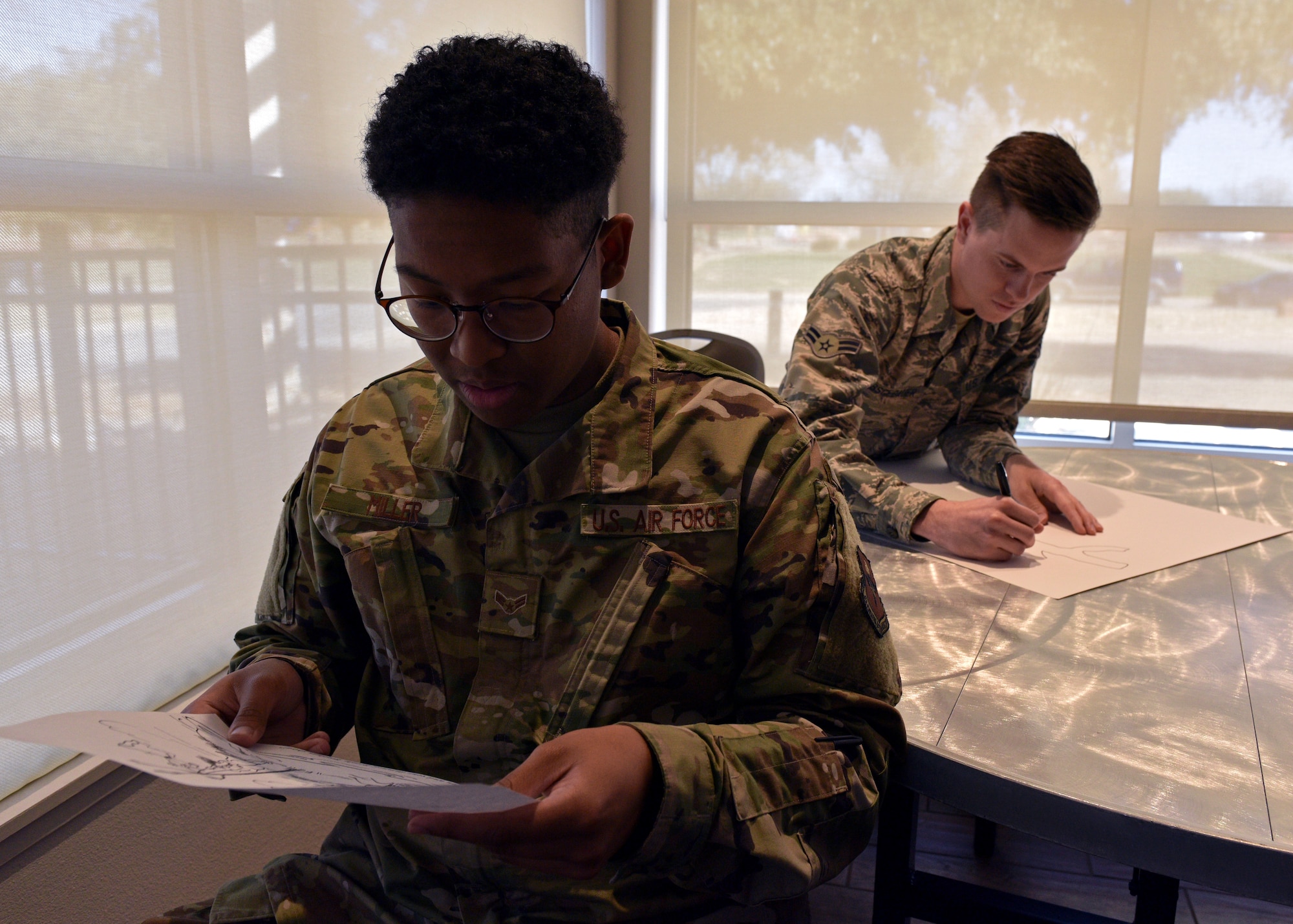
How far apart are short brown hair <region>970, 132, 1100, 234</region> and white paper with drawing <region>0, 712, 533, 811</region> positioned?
1372mm

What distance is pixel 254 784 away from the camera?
550 millimetres

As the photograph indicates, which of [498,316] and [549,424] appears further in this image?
[549,424]

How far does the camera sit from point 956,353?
6.19 ft

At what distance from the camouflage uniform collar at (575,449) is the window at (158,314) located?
0.81 metres

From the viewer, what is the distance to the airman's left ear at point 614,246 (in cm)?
87

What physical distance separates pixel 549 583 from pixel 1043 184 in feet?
3.75

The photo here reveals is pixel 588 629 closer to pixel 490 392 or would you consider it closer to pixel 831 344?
pixel 490 392

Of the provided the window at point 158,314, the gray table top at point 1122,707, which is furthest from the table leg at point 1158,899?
the window at point 158,314

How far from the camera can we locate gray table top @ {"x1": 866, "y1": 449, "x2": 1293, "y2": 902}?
2.32ft

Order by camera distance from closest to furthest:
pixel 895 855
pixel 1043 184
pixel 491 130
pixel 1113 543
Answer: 1. pixel 491 130
2. pixel 895 855
3. pixel 1113 543
4. pixel 1043 184

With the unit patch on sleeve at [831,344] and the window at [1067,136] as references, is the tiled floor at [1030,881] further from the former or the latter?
the window at [1067,136]

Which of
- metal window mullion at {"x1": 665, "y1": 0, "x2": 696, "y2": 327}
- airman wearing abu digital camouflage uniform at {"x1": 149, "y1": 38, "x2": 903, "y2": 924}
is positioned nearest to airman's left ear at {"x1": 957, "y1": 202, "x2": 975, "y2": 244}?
airman wearing abu digital camouflage uniform at {"x1": 149, "y1": 38, "x2": 903, "y2": 924}

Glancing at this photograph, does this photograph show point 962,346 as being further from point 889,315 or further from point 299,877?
point 299,877

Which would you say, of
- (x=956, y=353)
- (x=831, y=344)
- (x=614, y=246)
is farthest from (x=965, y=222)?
(x=614, y=246)
